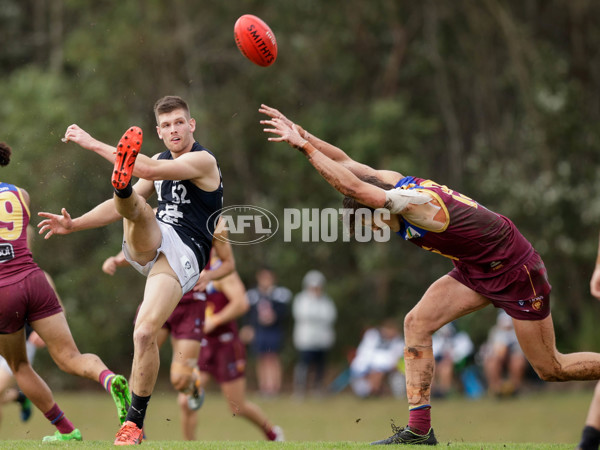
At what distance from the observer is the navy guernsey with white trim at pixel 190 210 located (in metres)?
6.89

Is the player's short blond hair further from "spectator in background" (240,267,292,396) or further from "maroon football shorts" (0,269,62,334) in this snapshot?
"spectator in background" (240,267,292,396)

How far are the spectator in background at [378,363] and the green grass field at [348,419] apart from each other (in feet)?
1.64

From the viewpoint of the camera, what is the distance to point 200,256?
689 cm

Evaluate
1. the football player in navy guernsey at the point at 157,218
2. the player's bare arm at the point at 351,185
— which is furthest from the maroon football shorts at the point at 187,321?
the player's bare arm at the point at 351,185

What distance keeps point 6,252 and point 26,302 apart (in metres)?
0.41

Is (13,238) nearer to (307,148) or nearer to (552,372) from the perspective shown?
(307,148)

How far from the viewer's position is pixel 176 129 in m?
7.00

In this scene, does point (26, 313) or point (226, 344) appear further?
point (226, 344)

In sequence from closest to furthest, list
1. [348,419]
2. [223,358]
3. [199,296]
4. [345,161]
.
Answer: [345,161] → [199,296] → [223,358] → [348,419]

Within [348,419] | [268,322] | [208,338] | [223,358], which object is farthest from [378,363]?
[223,358]

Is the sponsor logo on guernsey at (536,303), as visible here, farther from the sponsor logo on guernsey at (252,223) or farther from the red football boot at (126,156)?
the sponsor logo on guernsey at (252,223)

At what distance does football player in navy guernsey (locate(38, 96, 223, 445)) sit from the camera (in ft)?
20.6

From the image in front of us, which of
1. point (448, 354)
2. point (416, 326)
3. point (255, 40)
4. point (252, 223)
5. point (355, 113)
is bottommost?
point (448, 354)

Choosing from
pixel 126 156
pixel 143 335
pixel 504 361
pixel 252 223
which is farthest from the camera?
pixel 504 361
